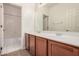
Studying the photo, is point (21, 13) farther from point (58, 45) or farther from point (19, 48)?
point (58, 45)

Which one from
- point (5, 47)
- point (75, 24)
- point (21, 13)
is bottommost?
point (5, 47)

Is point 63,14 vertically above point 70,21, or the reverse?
point 63,14

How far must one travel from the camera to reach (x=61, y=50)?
1.10 meters

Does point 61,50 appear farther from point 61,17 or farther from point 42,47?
point 61,17

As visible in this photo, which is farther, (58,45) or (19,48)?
(19,48)

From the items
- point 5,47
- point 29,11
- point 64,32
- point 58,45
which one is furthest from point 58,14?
point 5,47

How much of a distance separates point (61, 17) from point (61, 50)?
81 cm

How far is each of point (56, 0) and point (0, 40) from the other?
147 centimetres

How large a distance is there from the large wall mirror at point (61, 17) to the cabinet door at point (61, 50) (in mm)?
523

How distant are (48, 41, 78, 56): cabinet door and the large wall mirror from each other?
1.72ft

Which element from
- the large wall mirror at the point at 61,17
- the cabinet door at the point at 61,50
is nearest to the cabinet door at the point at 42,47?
the cabinet door at the point at 61,50

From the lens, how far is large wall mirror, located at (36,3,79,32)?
1545 mm

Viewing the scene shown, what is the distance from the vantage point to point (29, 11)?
159cm

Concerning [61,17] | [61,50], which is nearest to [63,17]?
[61,17]
